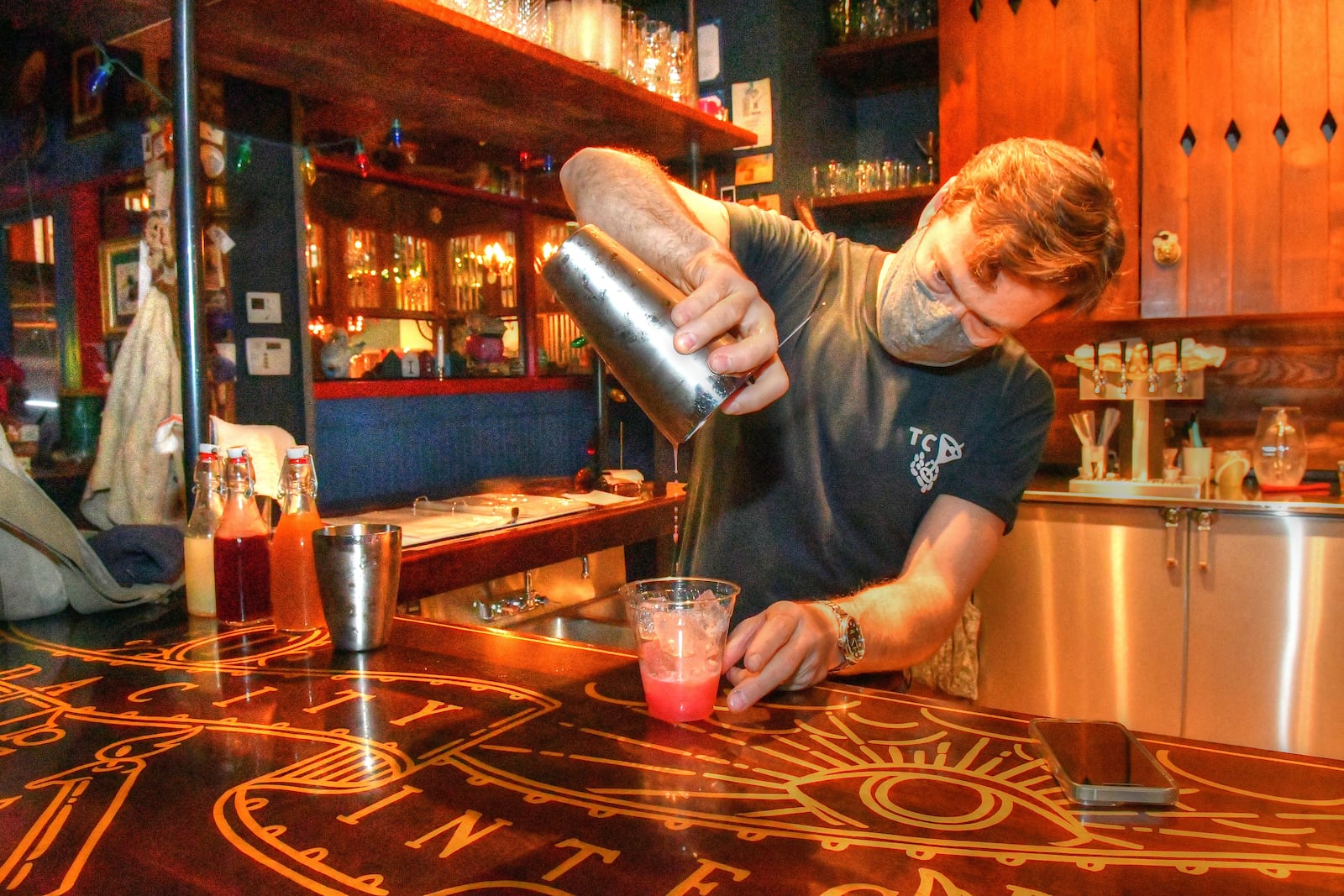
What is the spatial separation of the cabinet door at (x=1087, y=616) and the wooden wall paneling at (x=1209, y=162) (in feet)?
2.43

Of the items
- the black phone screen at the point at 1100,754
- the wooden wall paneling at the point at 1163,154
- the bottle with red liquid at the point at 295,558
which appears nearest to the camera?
the black phone screen at the point at 1100,754

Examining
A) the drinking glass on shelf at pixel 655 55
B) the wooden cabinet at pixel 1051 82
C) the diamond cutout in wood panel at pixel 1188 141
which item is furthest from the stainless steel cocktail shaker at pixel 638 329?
the diamond cutout in wood panel at pixel 1188 141

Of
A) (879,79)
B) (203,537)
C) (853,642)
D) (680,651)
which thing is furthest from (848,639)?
(879,79)

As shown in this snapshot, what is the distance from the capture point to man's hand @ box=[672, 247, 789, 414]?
0.88 m

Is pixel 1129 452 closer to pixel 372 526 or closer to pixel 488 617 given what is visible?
pixel 488 617

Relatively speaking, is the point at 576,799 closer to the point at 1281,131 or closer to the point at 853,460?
the point at 853,460

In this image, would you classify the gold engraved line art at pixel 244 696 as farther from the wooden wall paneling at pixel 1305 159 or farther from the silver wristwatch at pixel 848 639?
the wooden wall paneling at pixel 1305 159

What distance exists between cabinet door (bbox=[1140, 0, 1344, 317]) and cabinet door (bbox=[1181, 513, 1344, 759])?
71 cm

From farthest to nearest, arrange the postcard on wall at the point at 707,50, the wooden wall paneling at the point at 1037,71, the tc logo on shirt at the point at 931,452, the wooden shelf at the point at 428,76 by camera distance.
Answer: the postcard on wall at the point at 707,50
the wooden wall paneling at the point at 1037,71
the wooden shelf at the point at 428,76
the tc logo on shirt at the point at 931,452

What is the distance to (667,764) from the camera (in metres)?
0.79

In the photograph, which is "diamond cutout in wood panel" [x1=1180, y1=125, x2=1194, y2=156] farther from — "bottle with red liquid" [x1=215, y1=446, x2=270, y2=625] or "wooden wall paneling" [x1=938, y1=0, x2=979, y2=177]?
"bottle with red liquid" [x1=215, y1=446, x2=270, y2=625]

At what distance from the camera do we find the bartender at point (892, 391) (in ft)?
4.20

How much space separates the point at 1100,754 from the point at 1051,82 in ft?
9.20

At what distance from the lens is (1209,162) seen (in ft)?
9.52
